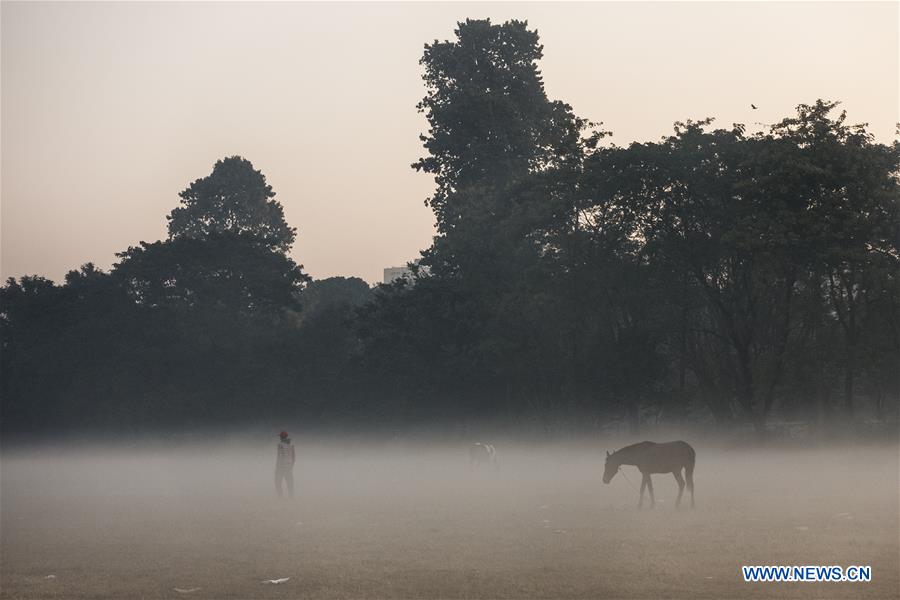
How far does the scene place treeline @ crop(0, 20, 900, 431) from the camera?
64188 mm

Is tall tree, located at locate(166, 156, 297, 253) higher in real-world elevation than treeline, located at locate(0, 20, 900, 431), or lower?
higher

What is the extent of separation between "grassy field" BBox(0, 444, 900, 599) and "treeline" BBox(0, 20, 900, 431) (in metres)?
15.1

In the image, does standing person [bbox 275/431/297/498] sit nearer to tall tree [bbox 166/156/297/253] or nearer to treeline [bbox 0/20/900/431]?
treeline [bbox 0/20/900/431]

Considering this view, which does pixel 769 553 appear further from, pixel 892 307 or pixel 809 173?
pixel 892 307

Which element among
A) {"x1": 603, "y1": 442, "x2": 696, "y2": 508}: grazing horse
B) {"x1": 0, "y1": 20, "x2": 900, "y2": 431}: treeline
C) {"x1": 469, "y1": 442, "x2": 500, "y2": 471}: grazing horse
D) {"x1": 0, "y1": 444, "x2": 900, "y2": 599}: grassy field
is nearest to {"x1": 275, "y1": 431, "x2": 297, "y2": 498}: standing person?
{"x1": 0, "y1": 444, "x2": 900, "y2": 599}: grassy field

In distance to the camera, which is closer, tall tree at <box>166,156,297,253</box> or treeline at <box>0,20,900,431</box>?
treeline at <box>0,20,900,431</box>

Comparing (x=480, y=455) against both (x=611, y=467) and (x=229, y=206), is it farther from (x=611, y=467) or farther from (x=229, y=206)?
(x=229, y=206)

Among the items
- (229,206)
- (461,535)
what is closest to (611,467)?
(461,535)

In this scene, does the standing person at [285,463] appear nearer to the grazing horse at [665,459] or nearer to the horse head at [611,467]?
the horse head at [611,467]

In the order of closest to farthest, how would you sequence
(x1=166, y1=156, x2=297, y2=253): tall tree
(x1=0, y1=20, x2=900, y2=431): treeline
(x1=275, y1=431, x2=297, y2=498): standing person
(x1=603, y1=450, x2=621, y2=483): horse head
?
(x1=603, y1=450, x2=621, y2=483): horse head < (x1=275, y1=431, x2=297, y2=498): standing person < (x1=0, y1=20, x2=900, y2=431): treeline < (x1=166, y1=156, x2=297, y2=253): tall tree

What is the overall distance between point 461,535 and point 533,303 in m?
49.0

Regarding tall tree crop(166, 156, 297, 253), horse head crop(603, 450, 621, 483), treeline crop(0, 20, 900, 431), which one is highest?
tall tree crop(166, 156, 297, 253)

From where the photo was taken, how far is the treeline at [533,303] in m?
64.2

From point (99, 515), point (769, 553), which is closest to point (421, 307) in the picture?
point (99, 515)
